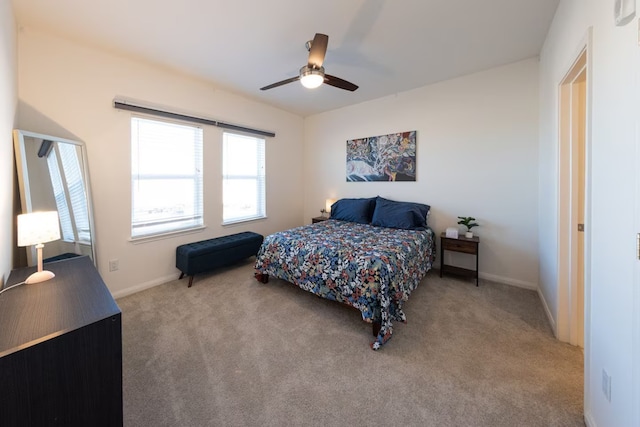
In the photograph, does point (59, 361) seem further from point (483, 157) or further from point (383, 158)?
point (483, 157)

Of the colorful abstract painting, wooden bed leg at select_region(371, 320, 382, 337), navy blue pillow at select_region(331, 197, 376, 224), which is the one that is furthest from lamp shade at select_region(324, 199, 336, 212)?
wooden bed leg at select_region(371, 320, 382, 337)

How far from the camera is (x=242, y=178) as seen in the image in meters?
4.05

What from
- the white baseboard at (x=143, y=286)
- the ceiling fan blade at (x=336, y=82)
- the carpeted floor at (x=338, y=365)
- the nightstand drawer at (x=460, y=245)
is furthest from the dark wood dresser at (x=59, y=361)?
the nightstand drawer at (x=460, y=245)

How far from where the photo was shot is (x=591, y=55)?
4.33ft

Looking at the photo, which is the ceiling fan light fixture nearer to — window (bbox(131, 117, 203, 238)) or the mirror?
window (bbox(131, 117, 203, 238))

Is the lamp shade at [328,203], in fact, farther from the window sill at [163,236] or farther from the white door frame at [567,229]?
the white door frame at [567,229]

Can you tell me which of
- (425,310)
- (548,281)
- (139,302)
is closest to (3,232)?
(139,302)

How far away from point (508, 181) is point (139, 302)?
177 inches

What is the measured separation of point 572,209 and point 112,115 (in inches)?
173

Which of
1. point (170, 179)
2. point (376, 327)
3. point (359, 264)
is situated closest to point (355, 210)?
point (359, 264)

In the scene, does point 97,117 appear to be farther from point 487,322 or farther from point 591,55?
point 487,322

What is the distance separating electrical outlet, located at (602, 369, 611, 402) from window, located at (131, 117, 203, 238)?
390 centimetres

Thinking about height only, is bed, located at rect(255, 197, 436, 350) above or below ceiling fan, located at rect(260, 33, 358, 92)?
below

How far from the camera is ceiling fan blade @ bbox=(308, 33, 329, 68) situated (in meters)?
1.93
